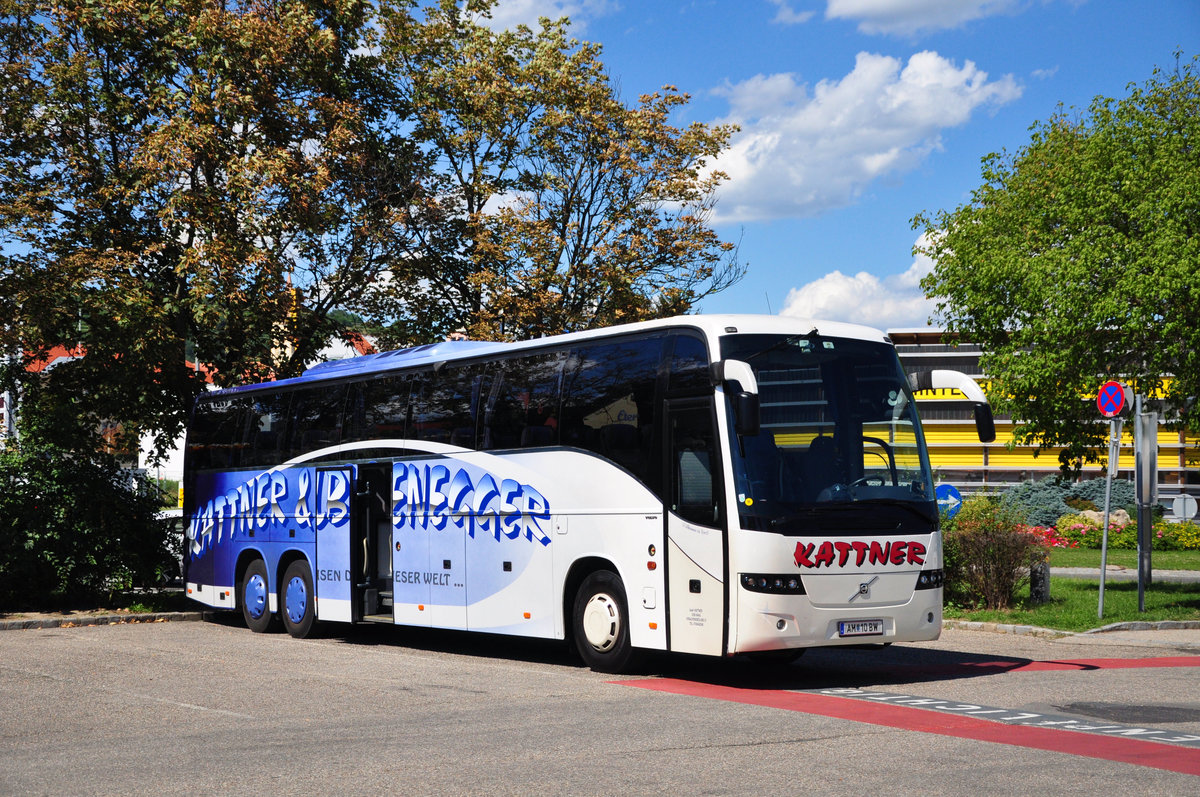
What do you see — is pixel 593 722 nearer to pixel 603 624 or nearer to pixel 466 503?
pixel 603 624

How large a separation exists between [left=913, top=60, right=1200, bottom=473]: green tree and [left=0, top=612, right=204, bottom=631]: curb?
15.0 metres

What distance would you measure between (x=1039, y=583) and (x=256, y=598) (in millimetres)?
12314

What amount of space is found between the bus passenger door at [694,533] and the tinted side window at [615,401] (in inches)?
15.6

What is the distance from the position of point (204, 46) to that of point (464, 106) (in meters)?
6.26

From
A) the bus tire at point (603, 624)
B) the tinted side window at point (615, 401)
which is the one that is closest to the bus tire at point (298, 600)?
the bus tire at point (603, 624)

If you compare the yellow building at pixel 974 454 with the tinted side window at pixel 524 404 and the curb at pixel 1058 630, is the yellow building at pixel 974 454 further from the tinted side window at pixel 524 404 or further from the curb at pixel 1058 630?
the tinted side window at pixel 524 404

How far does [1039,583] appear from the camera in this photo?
19688 millimetres

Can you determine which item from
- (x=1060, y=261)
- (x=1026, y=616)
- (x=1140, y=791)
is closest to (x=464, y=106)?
(x=1060, y=261)

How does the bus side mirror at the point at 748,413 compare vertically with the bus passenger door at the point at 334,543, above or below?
above

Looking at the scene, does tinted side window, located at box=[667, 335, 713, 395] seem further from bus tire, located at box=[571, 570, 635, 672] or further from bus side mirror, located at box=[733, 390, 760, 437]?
bus tire, located at box=[571, 570, 635, 672]

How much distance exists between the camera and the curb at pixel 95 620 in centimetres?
1842

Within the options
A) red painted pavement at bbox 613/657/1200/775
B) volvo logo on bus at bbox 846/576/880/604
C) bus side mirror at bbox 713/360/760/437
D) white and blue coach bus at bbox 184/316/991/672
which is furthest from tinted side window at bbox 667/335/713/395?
red painted pavement at bbox 613/657/1200/775

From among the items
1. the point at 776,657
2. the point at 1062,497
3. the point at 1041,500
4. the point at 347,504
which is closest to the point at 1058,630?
the point at 776,657

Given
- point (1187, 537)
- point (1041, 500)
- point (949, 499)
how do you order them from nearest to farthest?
point (949, 499), point (1187, 537), point (1041, 500)
